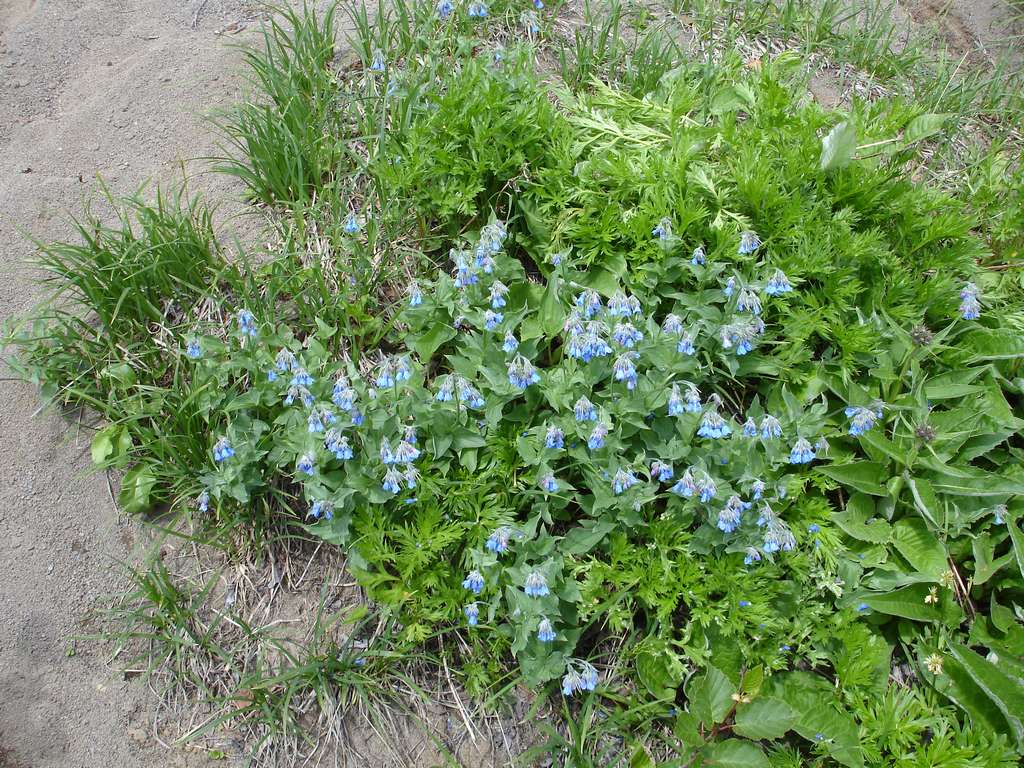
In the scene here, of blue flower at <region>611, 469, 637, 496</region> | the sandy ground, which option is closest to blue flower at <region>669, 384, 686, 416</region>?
blue flower at <region>611, 469, 637, 496</region>

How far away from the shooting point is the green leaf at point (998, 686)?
2.47 m

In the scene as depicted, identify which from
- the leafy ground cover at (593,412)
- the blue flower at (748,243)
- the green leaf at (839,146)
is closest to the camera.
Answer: the leafy ground cover at (593,412)

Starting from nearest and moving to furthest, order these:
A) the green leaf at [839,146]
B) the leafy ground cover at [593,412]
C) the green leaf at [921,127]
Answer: the leafy ground cover at [593,412] → the green leaf at [839,146] → the green leaf at [921,127]

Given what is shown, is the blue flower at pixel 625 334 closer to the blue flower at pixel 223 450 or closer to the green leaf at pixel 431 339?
the green leaf at pixel 431 339

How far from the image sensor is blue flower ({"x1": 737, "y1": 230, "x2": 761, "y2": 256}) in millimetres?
2809

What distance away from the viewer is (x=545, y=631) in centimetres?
238

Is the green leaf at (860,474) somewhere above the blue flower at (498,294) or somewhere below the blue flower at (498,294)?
below

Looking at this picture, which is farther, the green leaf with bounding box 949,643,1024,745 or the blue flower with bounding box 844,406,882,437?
the blue flower with bounding box 844,406,882,437

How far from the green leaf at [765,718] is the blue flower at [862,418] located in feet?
3.24

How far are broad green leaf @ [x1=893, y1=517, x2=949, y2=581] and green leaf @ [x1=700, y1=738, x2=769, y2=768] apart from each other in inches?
35.2

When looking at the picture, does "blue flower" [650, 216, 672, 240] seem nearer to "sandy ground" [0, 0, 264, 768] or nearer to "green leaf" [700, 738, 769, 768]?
"green leaf" [700, 738, 769, 768]

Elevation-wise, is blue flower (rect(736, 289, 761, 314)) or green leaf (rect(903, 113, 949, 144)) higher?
green leaf (rect(903, 113, 949, 144))

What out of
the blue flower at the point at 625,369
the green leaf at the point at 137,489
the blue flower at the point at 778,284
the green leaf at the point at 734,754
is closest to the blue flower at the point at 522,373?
the blue flower at the point at 625,369

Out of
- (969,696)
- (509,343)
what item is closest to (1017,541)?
(969,696)
